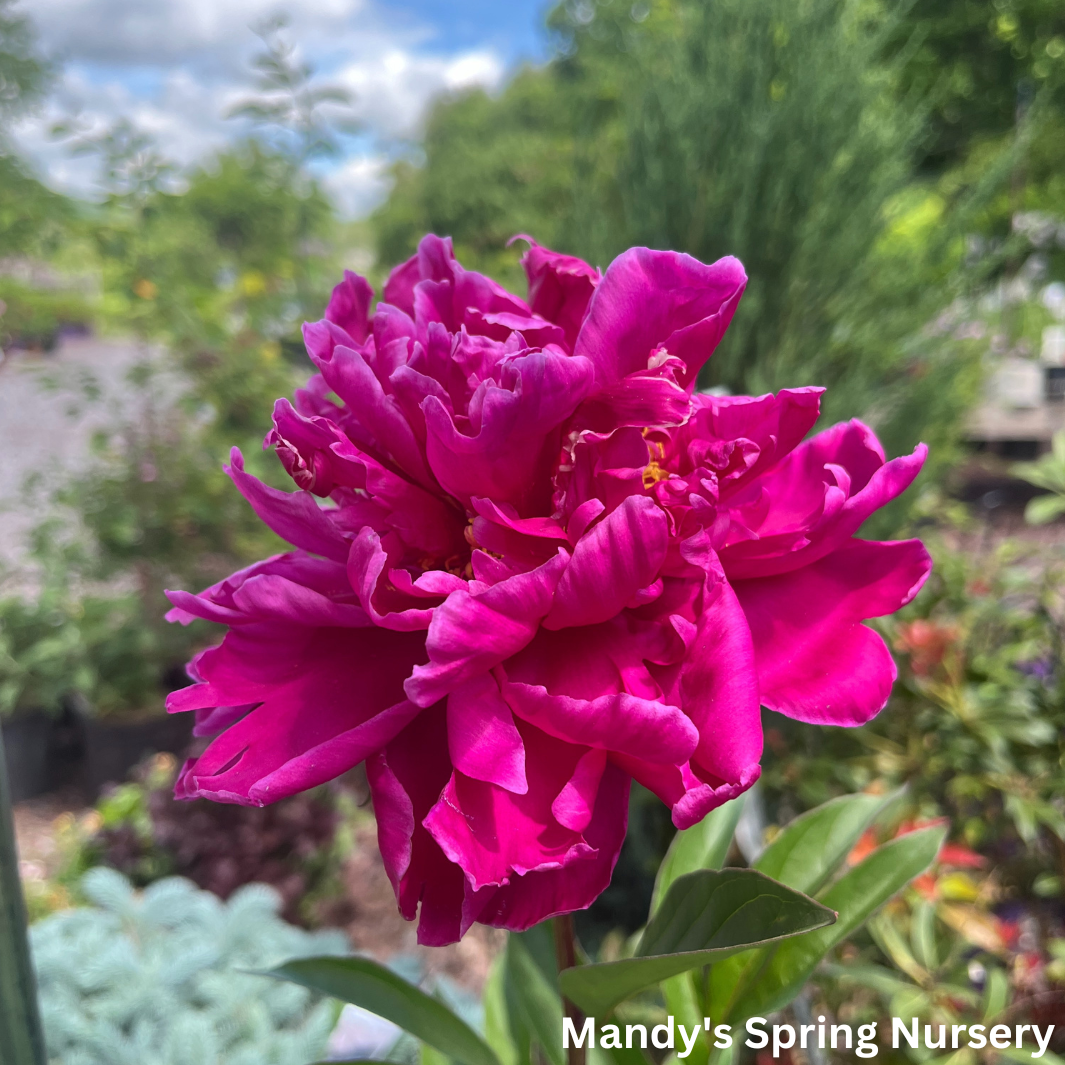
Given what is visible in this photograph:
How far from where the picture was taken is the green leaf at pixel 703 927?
506mm

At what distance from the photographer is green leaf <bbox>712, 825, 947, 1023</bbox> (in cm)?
69

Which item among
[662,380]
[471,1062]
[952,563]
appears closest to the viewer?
[662,380]

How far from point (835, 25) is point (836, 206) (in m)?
0.40

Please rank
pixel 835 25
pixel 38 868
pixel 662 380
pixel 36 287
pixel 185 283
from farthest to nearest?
pixel 36 287 → pixel 185 283 → pixel 38 868 → pixel 835 25 → pixel 662 380

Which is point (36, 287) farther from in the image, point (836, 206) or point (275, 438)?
point (275, 438)

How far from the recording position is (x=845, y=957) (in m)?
1.75

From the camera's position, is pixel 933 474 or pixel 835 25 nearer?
pixel 835 25

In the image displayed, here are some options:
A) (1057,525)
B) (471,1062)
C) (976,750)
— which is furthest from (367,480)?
(1057,525)

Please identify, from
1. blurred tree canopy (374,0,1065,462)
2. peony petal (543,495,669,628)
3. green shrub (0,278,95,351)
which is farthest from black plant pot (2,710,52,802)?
peony petal (543,495,669,628)

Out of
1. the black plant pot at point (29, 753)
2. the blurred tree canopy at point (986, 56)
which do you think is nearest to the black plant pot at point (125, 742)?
the black plant pot at point (29, 753)

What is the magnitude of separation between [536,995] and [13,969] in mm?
491

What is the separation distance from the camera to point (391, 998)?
736 millimetres

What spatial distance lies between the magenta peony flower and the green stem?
12 cm

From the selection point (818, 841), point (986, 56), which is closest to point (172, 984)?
point (818, 841)
